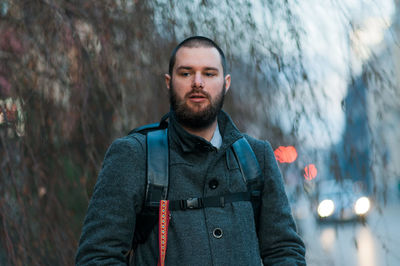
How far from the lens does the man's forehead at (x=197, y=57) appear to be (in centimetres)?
163

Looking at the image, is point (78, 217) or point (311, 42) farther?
point (311, 42)

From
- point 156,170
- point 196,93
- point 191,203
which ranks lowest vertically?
point 191,203

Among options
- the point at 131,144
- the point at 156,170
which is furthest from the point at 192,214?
the point at 131,144

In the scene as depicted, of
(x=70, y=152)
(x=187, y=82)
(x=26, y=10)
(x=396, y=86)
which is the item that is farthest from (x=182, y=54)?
(x=396, y=86)

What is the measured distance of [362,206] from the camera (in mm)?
2619

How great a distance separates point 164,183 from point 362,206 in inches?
60.2

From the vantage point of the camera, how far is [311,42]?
279 centimetres

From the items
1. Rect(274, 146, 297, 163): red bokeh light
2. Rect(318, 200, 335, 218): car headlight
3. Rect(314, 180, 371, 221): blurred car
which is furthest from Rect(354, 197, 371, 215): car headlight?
Rect(274, 146, 297, 163): red bokeh light

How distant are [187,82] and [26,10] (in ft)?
4.80

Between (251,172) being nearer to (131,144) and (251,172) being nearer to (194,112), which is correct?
(194,112)

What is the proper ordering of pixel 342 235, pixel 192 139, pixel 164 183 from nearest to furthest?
pixel 164 183, pixel 192 139, pixel 342 235

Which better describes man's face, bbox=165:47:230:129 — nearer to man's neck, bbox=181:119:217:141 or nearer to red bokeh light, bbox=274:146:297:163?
man's neck, bbox=181:119:217:141

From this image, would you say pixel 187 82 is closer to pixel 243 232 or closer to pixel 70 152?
pixel 243 232

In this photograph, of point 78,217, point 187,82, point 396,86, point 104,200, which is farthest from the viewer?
point 396,86
